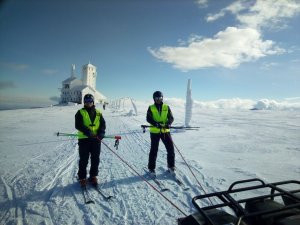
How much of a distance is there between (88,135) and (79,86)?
7515cm

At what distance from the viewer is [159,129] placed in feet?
21.2

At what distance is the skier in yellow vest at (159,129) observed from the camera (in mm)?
6500

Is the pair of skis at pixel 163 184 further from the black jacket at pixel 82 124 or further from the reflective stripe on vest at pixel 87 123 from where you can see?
the reflective stripe on vest at pixel 87 123

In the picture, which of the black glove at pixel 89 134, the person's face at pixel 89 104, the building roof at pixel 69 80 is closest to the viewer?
the black glove at pixel 89 134

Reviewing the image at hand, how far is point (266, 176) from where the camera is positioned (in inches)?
260

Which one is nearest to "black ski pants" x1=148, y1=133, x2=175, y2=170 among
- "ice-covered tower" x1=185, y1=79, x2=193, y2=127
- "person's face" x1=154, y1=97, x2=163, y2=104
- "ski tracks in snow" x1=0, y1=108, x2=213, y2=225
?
"ski tracks in snow" x1=0, y1=108, x2=213, y2=225

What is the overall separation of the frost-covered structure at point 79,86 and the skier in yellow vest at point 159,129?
6861cm

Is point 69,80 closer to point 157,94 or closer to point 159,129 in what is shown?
point 157,94

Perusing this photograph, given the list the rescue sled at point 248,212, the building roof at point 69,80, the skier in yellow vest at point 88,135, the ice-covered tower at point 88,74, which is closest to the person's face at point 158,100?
the skier in yellow vest at point 88,135

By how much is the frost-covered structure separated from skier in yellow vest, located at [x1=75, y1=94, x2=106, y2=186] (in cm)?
6903

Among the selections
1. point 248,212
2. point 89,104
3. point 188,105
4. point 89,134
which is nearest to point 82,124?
point 89,134

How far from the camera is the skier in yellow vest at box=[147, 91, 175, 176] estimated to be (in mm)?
6500

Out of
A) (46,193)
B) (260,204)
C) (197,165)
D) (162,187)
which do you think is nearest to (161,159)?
(197,165)

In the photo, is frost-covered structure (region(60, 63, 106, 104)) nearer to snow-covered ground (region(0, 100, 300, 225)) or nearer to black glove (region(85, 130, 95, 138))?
snow-covered ground (region(0, 100, 300, 225))
